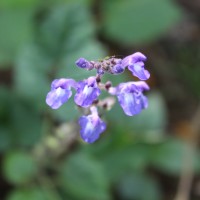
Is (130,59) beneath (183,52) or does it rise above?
above

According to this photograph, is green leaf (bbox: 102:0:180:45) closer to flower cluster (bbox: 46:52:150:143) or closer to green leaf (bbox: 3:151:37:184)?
green leaf (bbox: 3:151:37:184)

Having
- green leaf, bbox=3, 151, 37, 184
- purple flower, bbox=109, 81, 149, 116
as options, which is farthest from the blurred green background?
purple flower, bbox=109, 81, 149, 116

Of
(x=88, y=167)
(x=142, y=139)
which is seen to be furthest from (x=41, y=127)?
(x=142, y=139)

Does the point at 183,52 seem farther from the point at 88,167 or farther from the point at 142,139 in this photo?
the point at 88,167

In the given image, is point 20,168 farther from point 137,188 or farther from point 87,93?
point 87,93

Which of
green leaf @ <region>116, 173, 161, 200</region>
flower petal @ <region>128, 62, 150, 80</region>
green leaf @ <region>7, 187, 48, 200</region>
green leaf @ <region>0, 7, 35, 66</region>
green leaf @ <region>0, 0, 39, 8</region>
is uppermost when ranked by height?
flower petal @ <region>128, 62, 150, 80</region>

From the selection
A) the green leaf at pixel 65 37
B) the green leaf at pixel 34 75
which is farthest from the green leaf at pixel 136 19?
the green leaf at pixel 34 75

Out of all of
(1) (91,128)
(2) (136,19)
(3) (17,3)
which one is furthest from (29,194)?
(2) (136,19)
